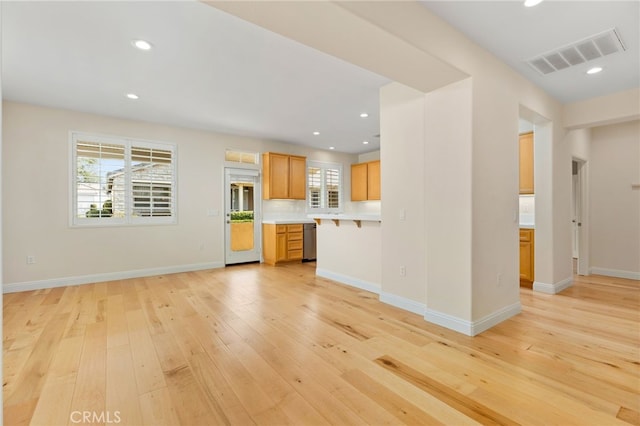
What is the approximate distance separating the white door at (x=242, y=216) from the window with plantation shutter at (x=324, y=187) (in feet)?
4.88

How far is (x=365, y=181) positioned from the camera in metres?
8.29

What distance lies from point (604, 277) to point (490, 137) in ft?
13.6

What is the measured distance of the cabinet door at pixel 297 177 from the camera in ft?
23.7

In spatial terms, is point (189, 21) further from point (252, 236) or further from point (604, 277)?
point (604, 277)

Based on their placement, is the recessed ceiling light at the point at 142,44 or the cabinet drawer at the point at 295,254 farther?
the cabinet drawer at the point at 295,254

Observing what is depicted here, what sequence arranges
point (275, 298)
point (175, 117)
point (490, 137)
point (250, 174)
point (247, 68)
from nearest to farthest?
point (490, 137) → point (247, 68) → point (275, 298) → point (175, 117) → point (250, 174)

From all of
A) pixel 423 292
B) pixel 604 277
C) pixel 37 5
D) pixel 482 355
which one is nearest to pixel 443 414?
pixel 482 355

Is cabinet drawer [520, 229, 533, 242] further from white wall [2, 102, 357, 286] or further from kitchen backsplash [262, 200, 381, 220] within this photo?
white wall [2, 102, 357, 286]

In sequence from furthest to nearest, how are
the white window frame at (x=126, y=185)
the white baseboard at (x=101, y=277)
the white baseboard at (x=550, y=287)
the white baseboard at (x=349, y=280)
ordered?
the white window frame at (x=126, y=185) → the white baseboard at (x=101, y=277) → the white baseboard at (x=349, y=280) → the white baseboard at (x=550, y=287)

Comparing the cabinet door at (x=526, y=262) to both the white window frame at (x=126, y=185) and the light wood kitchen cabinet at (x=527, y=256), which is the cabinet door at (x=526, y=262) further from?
the white window frame at (x=126, y=185)

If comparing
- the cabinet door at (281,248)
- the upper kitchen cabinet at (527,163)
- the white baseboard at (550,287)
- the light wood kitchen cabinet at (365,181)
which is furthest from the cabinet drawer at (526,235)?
the cabinet door at (281,248)

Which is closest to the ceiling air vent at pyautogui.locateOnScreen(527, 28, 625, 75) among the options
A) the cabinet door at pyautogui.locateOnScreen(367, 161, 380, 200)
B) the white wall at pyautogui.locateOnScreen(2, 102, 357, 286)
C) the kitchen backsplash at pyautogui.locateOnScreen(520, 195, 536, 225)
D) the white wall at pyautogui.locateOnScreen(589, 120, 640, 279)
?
the kitchen backsplash at pyautogui.locateOnScreen(520, 195, 536, 225)

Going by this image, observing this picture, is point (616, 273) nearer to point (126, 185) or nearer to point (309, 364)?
point (309, 364)

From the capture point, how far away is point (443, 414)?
78.7 inches
